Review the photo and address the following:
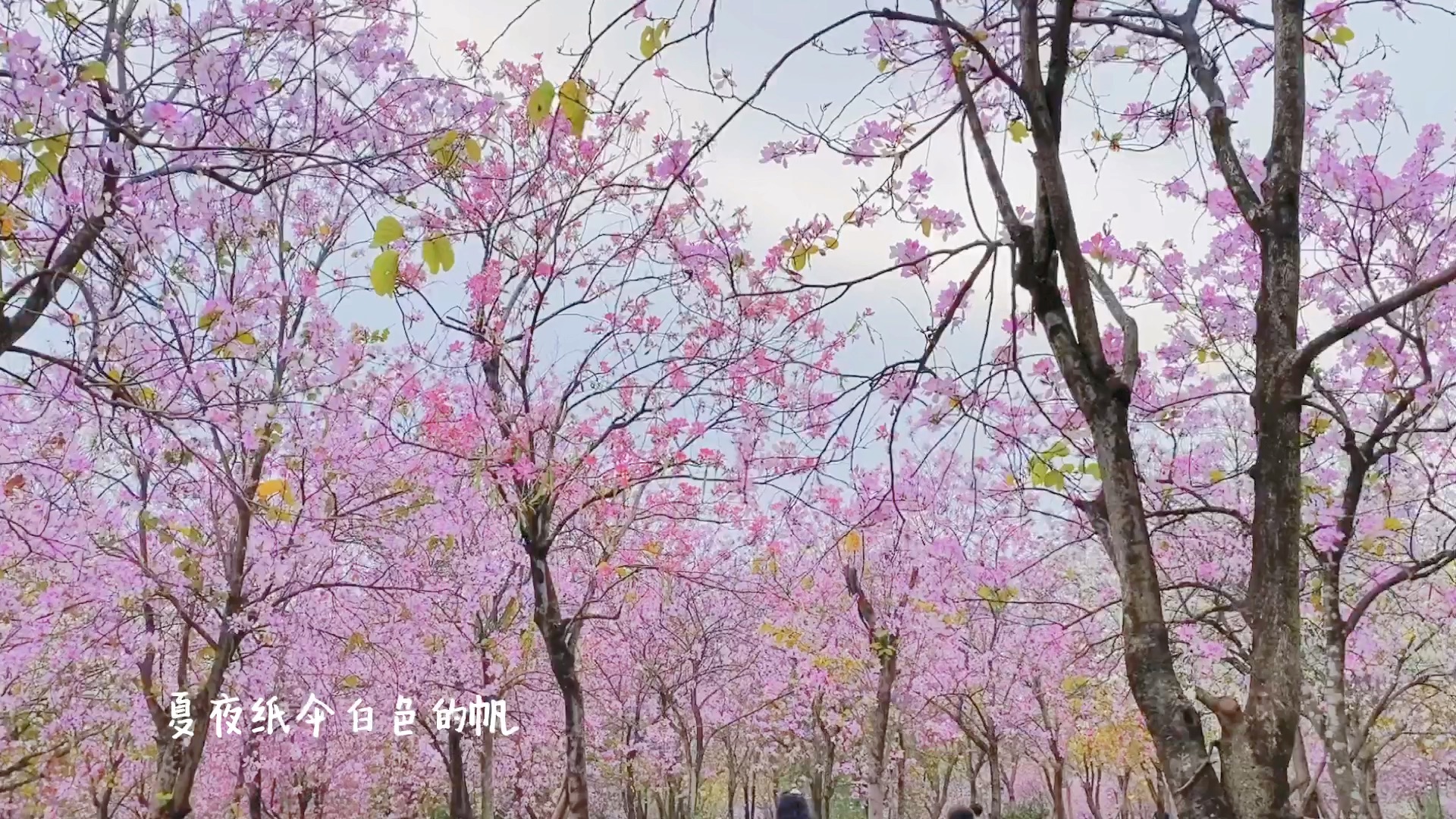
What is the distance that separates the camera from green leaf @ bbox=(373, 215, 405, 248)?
6.74 feet

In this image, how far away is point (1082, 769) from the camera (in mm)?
31688

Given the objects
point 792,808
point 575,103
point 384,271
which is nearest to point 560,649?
point 792,808

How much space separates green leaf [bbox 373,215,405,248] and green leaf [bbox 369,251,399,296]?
3cm

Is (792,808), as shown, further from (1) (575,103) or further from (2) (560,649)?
(1) (575,103)

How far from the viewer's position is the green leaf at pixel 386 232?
205 centimetres

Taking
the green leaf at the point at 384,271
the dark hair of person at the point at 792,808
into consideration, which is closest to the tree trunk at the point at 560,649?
the dark hair of person at the point at 792,808

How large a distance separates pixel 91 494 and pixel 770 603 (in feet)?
33.6

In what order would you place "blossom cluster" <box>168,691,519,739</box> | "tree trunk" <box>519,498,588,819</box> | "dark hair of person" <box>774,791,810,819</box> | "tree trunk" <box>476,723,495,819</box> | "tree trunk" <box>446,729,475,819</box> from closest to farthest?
"tree trunk" <box>519,498,588,819</box>, "dark hair of person" <box>774,791,810,819</box>, "blossom cluster" <box>168,691,519,739</box>, "tree trunk" <box>476,723,495,819</box>, "tree trunk" <box>446,729,475,819</box>

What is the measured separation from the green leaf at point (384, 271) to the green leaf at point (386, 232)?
0.11 feet

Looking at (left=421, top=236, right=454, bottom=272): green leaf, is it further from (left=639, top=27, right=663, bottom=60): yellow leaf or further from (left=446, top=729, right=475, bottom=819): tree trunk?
(left=446, top=729, right=475, bottom=819): tree trunk

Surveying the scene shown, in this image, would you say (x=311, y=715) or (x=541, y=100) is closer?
(x=541, y=100)

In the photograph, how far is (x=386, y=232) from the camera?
6.81 ft

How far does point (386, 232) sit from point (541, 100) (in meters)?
0.48

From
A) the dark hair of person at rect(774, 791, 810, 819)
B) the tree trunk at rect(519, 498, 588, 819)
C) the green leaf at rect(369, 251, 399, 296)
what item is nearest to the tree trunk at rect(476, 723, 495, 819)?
the tree trunk at rect(519, 498, 588, 819)
